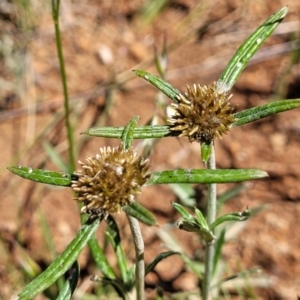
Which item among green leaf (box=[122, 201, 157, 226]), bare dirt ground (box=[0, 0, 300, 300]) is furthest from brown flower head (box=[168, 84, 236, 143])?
Answer: bare dirt ground (box=[0, 0, 300, 300])

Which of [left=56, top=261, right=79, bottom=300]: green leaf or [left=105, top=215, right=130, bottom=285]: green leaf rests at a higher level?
[left=105, top=215, right=130, bottom=285]: green leaf

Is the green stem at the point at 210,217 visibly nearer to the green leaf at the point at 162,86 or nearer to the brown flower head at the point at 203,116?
the brown flower head at the point at 203,116

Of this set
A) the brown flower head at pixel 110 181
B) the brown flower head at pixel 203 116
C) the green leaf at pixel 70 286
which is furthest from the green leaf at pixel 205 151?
the green leaf at pixel 70 286

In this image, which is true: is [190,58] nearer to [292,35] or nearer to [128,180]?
[292,35]

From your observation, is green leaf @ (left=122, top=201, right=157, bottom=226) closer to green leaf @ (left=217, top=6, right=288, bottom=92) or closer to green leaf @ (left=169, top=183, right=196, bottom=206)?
green leaf @ (left=217, top=6, right=288, bottom=92)

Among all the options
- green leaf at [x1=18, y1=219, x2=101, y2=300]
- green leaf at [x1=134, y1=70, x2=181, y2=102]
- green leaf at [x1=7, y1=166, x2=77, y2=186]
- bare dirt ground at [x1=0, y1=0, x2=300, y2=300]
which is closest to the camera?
green leaf at [x1=18, y1=219, x2=101, y2=300]

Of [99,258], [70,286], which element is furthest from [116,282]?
[70,286]

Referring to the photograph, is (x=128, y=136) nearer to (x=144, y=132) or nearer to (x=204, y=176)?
(x=144, y=132)

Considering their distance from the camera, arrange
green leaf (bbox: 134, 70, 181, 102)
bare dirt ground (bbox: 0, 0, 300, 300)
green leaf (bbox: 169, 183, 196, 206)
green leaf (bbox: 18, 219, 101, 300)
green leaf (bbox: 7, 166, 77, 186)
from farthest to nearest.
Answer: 1. bare dirt ground (bbox: 0, 0, 300, 300)
2. green leaf (bbox: 169, 183, 196, 206)
3. green leaf (bbox: 134, 70, 181, 102)
4. green leaf (bbox: 7, 166, 77, 186)
5. green leaf (bbox: 18, 219, 101, 300)
